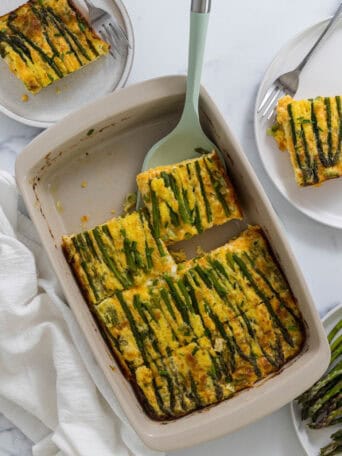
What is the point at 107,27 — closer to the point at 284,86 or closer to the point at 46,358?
the point at 284,86

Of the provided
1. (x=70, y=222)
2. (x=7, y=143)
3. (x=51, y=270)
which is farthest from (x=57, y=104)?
(x=51, y=270)

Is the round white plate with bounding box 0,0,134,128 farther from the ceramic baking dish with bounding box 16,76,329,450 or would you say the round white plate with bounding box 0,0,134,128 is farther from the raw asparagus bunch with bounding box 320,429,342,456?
the raw asparagus bunch with bounding box 320,429,342,456

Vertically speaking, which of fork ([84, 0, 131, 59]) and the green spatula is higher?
fork ([84, 0, 131, 59])

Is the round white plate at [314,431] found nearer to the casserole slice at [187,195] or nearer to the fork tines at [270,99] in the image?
the casserole slice at [187,195]

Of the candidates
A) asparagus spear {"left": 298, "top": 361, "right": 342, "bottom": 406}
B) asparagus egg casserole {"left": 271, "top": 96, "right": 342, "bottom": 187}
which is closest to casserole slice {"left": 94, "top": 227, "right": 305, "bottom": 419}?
asparagus spear {"left": 298, "top": 361, "right": 342, "bottom": 406}

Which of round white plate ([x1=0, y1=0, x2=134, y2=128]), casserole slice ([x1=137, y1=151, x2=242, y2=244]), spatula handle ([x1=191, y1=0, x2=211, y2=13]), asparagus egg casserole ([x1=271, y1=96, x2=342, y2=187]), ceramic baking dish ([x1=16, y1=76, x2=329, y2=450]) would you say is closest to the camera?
spatula handle ([x1=191, y1=0, x2=211, y2=13])

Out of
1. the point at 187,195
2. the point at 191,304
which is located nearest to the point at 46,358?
the point at 191,304
